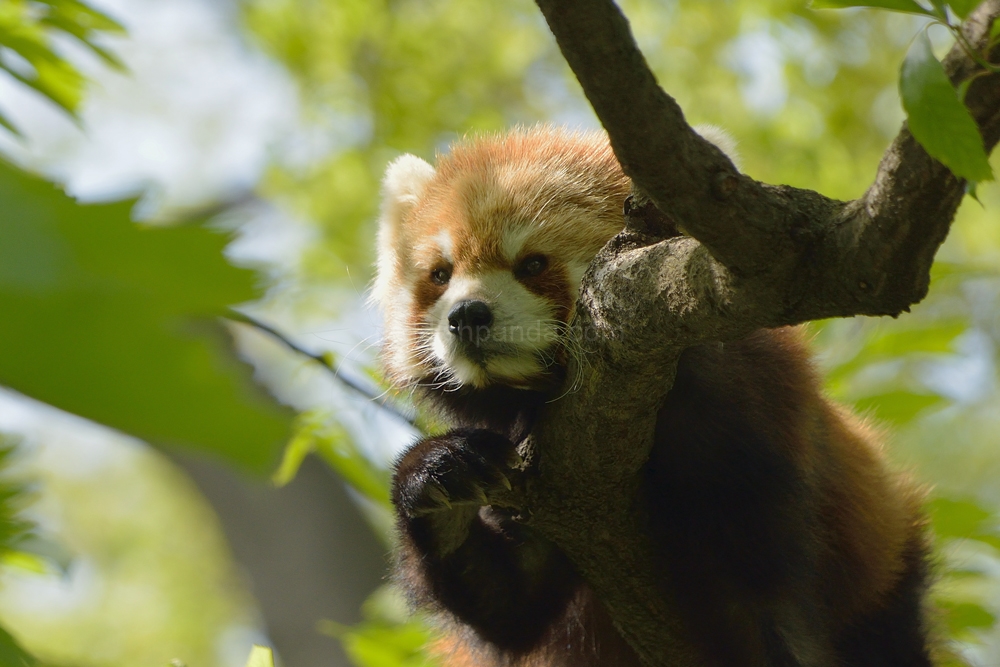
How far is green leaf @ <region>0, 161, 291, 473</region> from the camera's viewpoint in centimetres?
43

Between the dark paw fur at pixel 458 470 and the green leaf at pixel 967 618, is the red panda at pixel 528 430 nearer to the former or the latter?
the dark paw fur at pixel 458 470

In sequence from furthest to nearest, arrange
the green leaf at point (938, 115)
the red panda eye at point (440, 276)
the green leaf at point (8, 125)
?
the red panda eye at point (440, 276), the green leaf at point (8, 125), the green leaf at point (938, 115)

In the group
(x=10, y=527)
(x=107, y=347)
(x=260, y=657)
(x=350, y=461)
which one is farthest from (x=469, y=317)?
(x=107, y=347)

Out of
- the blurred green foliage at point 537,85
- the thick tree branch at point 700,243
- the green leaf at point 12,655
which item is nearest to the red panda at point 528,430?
the thick tree branch at point 700,243

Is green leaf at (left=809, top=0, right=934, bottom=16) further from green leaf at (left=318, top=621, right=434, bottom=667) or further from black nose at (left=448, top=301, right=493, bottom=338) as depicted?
green leaf at (left=318, top=621, right=434, bottom=667)

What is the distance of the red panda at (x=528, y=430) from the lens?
2.62m

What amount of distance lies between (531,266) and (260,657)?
159 cm

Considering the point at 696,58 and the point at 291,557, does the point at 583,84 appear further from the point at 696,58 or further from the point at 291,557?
the point at 291,557

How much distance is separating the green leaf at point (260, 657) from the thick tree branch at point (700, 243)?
0.87 m

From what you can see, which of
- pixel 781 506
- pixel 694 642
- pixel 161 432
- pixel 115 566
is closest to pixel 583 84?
pixel 161 432

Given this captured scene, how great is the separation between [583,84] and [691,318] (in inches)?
21.5

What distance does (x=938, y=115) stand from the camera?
1080 millimetres

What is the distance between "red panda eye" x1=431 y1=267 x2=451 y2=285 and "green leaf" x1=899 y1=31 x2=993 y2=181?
2.30 m

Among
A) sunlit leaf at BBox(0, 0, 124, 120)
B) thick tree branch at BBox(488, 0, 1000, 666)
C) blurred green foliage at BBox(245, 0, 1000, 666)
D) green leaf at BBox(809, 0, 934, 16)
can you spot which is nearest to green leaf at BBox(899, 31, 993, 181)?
green leaf at BBox(809, 0, 934, 16)
